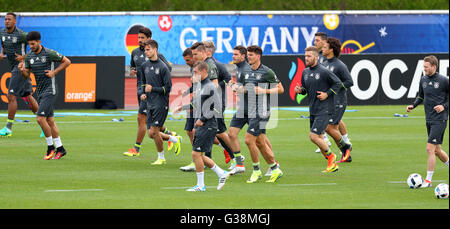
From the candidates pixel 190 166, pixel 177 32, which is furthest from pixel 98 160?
pixel 177 32

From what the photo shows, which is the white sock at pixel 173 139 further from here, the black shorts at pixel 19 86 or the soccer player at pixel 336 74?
the black shorts at pixel 19 86

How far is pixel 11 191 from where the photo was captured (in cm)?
1320

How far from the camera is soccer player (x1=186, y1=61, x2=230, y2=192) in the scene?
13.2 meters

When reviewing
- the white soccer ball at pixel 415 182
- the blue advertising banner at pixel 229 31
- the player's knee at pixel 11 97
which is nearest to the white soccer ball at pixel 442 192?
the white soccer ball at pixel 415 182

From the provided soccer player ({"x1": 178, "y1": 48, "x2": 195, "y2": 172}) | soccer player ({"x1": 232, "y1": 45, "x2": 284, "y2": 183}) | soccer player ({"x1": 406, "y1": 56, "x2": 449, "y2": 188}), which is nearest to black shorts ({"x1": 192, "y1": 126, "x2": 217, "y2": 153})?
soccer player ({"x1": 232, "y1": 45, "x2": 284, "y2": 183})

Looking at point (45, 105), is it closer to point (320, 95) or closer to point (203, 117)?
point (203, 117)

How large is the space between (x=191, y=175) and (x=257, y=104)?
1860mm

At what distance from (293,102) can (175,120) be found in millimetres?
5729

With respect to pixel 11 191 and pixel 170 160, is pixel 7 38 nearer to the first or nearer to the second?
pixel 170 160

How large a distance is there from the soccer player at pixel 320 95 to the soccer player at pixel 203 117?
2.81 meters

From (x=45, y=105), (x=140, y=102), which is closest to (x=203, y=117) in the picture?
(x=140, y=102)

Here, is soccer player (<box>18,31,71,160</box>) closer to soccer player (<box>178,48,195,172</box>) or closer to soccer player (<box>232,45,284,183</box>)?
soccer player (<box>178,48,195,172</box>)

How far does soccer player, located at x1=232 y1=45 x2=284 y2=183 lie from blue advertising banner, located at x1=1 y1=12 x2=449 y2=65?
24.4 m

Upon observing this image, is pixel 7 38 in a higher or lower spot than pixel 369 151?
higher
